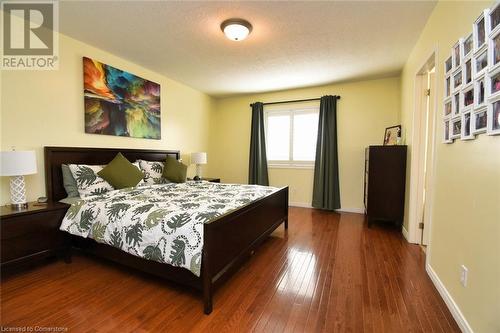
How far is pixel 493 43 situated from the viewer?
1259 mm

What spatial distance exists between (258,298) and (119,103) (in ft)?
10.5

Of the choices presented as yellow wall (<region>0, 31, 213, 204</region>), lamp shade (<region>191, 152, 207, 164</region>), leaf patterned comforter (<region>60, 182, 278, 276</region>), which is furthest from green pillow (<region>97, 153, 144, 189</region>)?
lamp shade (<region>191, 152, 207, 164</region>)

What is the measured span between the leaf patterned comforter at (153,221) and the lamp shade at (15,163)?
517 millimetres

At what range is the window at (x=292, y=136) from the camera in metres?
4.83

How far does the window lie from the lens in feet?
15.8

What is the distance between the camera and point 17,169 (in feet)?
6.83

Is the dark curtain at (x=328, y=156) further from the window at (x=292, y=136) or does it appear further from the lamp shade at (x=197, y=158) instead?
the lamp shade at (x=197, y=158)

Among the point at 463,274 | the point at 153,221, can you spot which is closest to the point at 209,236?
the point at 153,221

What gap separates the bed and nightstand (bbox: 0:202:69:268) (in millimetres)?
174

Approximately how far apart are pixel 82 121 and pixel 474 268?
4.08m

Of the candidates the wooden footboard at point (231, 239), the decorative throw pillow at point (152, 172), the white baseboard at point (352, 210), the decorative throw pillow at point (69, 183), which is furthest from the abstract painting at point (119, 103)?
the white baseboard at point (352, 210)

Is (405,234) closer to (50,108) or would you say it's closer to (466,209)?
(466,209)

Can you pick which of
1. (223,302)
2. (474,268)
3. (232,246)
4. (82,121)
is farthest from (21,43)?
(474,268)

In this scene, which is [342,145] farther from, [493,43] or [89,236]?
[89,236]
